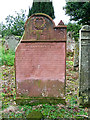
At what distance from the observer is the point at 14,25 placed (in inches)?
714

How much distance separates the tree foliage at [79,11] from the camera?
1361cm

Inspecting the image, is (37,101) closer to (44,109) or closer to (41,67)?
(44,109)

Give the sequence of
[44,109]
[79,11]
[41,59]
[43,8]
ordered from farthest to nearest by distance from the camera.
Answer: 1. [43,8]
2. [79,11]
3. [41,59]
4. [44,109]

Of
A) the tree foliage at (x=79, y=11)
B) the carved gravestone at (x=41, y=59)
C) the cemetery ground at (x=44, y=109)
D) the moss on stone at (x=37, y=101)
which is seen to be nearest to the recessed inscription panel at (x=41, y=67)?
the carved gravestone at (x=41, y=59)

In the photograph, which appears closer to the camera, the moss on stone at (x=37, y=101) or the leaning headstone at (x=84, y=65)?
the leaning headstone at (x=84, y=65)

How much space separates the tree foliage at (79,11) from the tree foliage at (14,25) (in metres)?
6.27

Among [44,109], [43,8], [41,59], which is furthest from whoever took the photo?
[43,8]

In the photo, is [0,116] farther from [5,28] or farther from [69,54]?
[5,28]

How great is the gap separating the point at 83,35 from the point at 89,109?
1.97 meters

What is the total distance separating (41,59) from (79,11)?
1189cm

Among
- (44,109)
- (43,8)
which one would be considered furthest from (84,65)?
(43,8)

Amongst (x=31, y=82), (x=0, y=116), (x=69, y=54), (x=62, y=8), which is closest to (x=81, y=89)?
(x=31, y=82)

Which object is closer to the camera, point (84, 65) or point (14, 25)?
point (84, 65)

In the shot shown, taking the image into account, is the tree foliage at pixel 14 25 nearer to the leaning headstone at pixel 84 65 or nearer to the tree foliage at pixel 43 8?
the tree foliage at pixel 43 8
